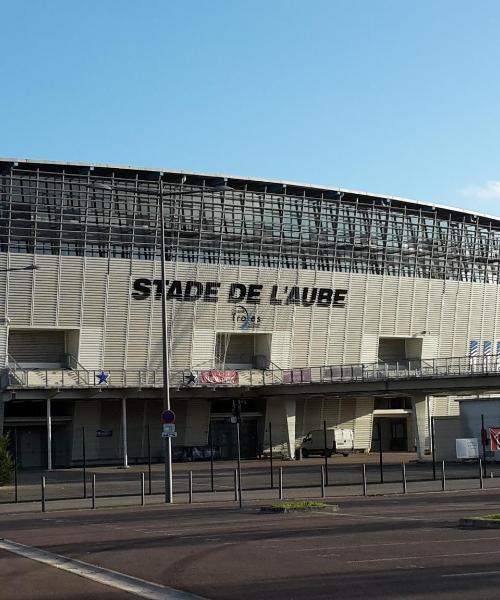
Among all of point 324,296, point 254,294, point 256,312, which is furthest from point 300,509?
point 324,296

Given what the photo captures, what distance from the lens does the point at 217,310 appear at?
78.8m

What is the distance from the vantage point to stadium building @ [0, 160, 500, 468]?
71.8 metres

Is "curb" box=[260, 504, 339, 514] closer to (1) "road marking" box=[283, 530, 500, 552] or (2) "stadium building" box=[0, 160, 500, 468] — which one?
(1) "road marking" box=[283, 530, 500, 552]

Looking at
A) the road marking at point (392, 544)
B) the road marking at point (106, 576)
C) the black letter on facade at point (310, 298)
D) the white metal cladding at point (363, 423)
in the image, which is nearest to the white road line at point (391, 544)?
the road marking at point (392, 544)

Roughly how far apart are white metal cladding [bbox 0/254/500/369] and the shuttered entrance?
1.79m

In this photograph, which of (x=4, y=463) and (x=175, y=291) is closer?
(x=4, y=463)

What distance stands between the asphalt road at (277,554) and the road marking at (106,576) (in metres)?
0.23

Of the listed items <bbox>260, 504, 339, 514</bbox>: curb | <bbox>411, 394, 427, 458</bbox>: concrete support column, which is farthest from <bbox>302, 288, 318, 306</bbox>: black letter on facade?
<bbox>260, 504, 339, 514</bbox>: curb

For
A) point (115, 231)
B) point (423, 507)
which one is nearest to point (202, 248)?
point (115, 231)

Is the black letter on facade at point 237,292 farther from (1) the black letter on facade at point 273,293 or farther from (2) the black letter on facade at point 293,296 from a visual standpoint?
(2) the black letter on facade at point 293,296

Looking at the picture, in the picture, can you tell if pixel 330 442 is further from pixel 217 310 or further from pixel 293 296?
pixel 217 310

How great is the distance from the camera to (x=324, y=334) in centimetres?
8350

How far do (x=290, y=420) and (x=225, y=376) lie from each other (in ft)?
24.2

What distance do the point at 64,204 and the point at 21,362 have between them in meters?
11.6
